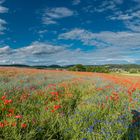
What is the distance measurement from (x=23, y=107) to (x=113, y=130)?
2.36m

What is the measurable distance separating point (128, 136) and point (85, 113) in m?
1.34

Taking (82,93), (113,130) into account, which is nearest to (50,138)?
(113,130)

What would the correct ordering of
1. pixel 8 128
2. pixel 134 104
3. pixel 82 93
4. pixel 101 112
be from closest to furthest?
pixel 8 128 → pixel 101 112 → pixel 134 104 → pixel 82 93

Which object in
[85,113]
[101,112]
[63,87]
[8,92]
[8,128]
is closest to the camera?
[8,128]

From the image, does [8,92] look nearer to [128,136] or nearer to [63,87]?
[63,87]

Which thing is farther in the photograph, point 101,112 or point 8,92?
point 8,92

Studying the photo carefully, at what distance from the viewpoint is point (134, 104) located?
665cm

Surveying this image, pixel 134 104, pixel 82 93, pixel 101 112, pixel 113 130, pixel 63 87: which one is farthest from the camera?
pixel 63 87

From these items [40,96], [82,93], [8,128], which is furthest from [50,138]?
[82,93]

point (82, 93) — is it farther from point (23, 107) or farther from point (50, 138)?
point (50, 138)

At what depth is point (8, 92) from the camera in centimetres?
611

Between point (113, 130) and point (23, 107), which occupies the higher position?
point (23, 107)

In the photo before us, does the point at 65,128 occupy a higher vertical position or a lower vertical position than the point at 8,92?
lower

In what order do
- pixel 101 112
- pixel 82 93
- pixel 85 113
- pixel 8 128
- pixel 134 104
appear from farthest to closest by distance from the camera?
pixel 82 93, pixel 134 104, pixel 101 112, pixel 85 113, pixel 8 128
